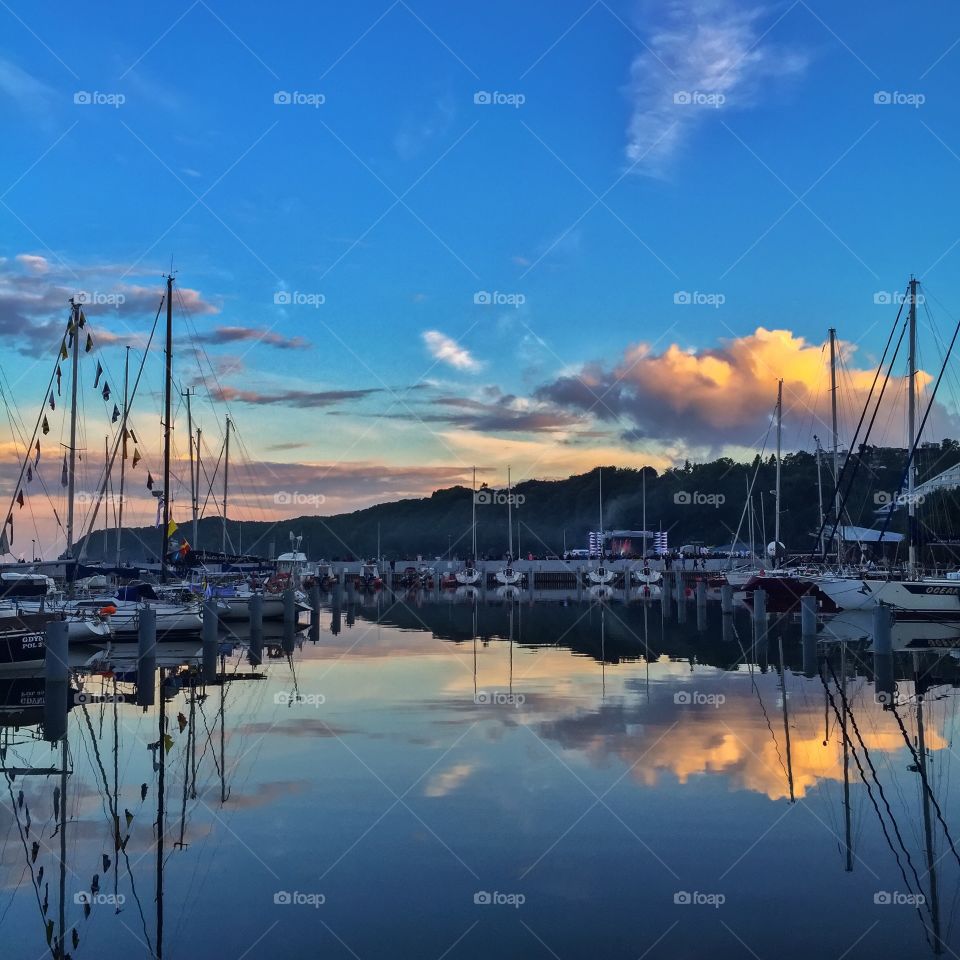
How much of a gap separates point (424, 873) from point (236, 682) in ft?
61.7

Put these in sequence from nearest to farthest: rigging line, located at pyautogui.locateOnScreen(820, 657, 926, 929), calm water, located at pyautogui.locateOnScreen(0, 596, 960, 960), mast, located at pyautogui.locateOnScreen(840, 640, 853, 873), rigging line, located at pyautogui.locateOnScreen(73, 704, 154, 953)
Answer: calm water, located at pyautogui.locateOnScreen(0, 596, 960, 960), rigging line, located at pyautogui.locateOnScreen(73, 704, 154, 953), rigging line, located at pyautogui.locateOnScreen(820, 657, 926, 929), mast, located at pyautogui.locateOnScreen(840, 640, 853, 873)

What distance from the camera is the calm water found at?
1079 cm

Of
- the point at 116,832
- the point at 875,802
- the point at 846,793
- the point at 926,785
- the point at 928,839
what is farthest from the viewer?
the point at 926,785

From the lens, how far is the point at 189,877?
12562mm

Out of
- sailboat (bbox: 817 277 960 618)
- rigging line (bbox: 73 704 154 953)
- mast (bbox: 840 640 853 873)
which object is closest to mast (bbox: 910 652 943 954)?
mast (bbox: 840 640 853 873)

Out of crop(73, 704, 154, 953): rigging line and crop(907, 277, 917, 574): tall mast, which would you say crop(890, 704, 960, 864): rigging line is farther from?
crop(907, 277, 917, 574): tall mast

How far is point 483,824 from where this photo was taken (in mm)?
14656

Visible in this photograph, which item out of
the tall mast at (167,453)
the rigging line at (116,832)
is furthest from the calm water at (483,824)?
the tall mast at (167,453)

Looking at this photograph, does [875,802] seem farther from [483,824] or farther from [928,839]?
[483,824]

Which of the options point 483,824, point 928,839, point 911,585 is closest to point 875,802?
point 928,839

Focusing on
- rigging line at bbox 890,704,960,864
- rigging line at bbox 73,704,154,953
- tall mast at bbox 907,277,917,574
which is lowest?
rigging line at bbox 73,704,154,953

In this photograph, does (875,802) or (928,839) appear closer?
(928,839)

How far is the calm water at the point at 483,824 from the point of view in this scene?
10789 mm

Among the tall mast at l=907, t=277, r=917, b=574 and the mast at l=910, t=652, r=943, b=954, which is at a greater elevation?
the tall mast at l=907, t=277, r=917, b=574
